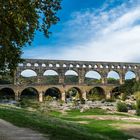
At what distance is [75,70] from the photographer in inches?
4690

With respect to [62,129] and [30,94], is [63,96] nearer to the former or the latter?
[30,94]

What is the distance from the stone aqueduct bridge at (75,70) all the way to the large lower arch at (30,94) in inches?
64.8

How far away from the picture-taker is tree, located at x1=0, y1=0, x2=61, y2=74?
55.0 feet

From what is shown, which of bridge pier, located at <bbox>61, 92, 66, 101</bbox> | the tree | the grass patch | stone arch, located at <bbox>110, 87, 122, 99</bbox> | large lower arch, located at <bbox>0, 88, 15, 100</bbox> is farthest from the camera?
stone arch, located at <bbox>110, 87, 122, 99</bbox>

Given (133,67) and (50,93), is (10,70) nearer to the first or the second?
(50,93)

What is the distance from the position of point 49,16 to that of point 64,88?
93.5m

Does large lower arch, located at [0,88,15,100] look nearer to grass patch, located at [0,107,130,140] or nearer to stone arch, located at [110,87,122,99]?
stone arch, located at [110,87,122,99]

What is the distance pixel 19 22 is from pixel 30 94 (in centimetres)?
10027

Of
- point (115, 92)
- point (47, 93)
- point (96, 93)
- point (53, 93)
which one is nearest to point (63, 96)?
point (47, 93)

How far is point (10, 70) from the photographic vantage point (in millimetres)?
21312

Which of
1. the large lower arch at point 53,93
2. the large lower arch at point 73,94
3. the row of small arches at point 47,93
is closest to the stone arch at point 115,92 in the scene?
the row of small arches at point 47,93

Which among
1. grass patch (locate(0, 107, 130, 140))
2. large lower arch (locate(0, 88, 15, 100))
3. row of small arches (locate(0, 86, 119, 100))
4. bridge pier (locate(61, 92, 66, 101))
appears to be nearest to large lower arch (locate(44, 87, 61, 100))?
row of small arches (locate(0, 86, 119, 100))

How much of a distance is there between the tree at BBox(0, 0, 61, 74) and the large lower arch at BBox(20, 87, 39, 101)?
3544 inches

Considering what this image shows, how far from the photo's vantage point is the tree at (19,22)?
16.8m
